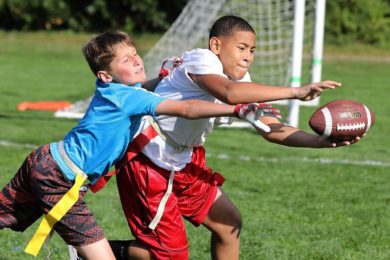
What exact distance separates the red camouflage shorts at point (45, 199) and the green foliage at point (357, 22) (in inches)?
916

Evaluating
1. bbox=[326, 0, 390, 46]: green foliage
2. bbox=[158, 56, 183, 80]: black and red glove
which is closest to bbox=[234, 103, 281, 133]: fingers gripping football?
bbox=[158, 56, 183, 80]: black and red glove

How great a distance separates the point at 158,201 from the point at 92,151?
21.2 inches

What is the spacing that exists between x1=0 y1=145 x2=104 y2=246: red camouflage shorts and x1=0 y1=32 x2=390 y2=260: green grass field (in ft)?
4.34

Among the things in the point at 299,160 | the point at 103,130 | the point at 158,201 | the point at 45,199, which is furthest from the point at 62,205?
the point at 299,160

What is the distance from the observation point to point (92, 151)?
15.0 ft

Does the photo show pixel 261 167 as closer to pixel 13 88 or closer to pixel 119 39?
pixel 119 39

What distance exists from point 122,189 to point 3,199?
0.67 metres

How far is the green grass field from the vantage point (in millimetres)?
6395

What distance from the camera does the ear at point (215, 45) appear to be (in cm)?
481

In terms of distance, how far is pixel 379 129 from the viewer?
492 inches

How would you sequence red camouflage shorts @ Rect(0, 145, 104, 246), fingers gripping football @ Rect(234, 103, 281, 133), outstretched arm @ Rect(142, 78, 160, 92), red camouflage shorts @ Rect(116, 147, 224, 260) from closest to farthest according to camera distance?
fingers gripping football @ Rect(234, 103, 281, 133) → red camouflage shorts @ Rect(0, 145, 104, 246) → red camouflage shorts @ Rect(116, 147, 224, 260) → outstretched arm @ Rect(142, 78, 160, 92)

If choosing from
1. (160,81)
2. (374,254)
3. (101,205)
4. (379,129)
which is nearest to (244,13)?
(379,129)

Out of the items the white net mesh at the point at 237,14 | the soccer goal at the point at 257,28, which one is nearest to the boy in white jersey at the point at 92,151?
the soccer goal at the point at 257,28

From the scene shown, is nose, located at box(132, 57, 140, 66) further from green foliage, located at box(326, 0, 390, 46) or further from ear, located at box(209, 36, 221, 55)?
green foliage, located at box(326, 0, 390, 46)
